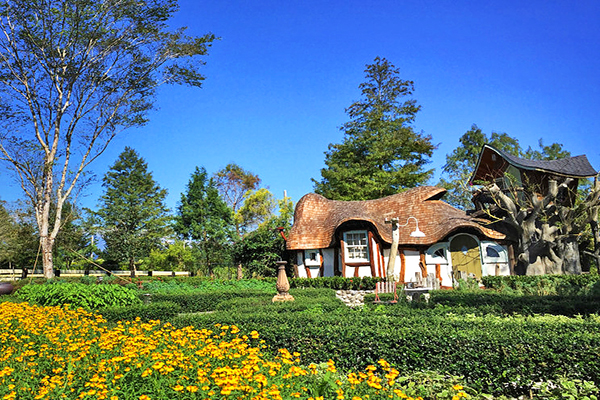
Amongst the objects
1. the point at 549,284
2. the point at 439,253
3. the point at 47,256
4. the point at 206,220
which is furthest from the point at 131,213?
the point at 549,284

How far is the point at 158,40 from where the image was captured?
69.4 feet

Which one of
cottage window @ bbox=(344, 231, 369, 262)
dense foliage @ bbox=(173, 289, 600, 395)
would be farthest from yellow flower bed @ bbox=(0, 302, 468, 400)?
cottage window @ bbox=(344, 231, 369, 262)

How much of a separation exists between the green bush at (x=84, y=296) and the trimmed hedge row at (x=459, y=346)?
5742mm

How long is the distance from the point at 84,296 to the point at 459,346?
9.44m

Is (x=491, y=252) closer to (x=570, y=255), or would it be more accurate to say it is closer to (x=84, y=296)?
(x=570, y=255)

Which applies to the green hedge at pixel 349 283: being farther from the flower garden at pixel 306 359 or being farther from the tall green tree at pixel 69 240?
the tall green tree at pixel 69 240

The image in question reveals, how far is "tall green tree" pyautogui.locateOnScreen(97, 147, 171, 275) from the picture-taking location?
99.0 ft

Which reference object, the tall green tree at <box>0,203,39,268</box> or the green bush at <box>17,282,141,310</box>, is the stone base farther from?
the tall green tree at <box>0,203,39,268</box>

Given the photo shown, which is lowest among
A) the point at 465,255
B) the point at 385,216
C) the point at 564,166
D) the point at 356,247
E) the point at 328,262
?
the point at 328,262

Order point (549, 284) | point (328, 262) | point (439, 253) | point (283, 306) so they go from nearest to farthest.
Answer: point (283, 306)
point (549, 284)
point (439, 253)
point (328, 262)

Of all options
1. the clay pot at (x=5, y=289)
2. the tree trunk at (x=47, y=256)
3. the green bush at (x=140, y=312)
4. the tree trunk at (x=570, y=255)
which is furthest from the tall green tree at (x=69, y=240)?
the tree trunk at (x=570, y=255)

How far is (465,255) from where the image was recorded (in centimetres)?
2066

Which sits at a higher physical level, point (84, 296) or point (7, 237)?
point (7, 237)

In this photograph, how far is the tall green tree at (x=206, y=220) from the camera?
29.0m
